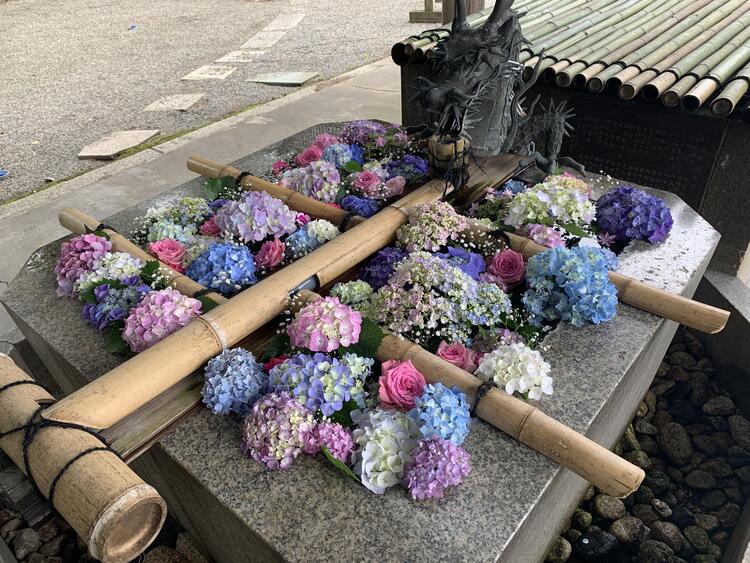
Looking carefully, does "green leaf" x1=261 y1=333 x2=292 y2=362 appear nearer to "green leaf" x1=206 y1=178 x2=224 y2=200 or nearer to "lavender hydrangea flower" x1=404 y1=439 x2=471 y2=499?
"lavender hydrangea flower" x1=404 y1=439 x2=471 y2=499

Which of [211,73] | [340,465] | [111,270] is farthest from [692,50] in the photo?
[211,73]

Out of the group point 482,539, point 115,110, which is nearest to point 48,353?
point 482,539

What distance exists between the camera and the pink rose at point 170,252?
2.75m

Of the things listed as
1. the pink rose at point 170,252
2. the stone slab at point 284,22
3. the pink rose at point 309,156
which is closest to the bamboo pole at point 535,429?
the pink rose at point 170,252

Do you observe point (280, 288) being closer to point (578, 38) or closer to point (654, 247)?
point (654, 247)

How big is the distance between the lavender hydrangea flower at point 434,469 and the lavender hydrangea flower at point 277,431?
0.37 m

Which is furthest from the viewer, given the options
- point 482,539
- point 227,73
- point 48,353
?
point 227,73

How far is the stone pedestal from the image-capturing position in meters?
1.62

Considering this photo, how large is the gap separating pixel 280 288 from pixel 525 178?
5.88 ft

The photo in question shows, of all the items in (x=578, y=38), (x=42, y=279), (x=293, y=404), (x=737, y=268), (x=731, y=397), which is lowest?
(x=731, y=397)

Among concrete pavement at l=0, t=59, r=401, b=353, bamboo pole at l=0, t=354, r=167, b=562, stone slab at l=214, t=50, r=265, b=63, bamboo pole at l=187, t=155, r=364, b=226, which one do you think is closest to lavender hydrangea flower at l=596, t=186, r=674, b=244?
bamboo pole at l=187, t=155, r=364, b=226

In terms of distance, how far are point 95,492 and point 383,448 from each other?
2.71 ft

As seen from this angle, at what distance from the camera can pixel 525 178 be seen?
11.0ft

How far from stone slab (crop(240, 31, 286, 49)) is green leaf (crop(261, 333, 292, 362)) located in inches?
371
